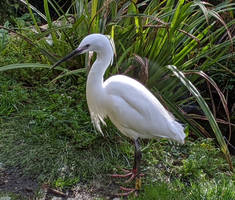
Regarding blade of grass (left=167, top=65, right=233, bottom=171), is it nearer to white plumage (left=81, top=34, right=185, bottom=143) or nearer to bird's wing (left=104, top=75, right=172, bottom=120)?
white plumage (left=81, top=34, right=185, bottom=143)

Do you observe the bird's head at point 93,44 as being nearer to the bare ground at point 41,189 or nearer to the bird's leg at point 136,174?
the bird's leg at point 136,174

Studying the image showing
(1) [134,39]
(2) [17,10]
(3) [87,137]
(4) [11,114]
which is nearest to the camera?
(3) [87,137]

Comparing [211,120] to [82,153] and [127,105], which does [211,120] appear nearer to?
[127,105]

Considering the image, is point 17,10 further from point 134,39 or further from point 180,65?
point 180,65

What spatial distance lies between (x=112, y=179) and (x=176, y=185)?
0.53 metres

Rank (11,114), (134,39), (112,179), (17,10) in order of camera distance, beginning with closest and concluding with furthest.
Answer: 1. (112,179)
2. (11,114)
3. (134,39)
4. (17,10)

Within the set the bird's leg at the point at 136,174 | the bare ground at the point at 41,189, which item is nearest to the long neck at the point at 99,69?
the bird's leg at the point at 136,174

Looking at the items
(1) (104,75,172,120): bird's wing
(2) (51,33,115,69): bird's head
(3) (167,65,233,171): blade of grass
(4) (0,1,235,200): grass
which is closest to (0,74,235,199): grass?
(4) (0,1,235,200): grass

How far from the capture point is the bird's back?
283 centimetres

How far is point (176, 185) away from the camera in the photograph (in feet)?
9.67

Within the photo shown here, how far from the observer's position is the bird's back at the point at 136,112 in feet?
9.29

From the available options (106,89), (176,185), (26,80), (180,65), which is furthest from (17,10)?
(176,185)

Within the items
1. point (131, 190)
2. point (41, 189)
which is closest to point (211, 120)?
point (131, 190)

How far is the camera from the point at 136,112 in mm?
2875
